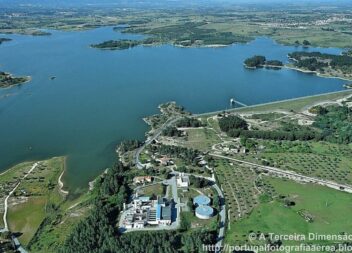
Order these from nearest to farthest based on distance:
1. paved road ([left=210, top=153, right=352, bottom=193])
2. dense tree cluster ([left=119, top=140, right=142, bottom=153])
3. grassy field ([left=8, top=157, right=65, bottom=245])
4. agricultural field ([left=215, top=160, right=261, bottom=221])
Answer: grassy field ([left=8, top=157, right=65, bottom=245])
agricultural field ([left=215, top=160, right=261, bottom=221])
paved road ([left=210, top=153, right=352, bottom=193])
dense tree cluster ([left=119, top=140, right=142, bottom=153])

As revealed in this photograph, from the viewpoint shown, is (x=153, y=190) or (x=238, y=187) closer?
(x=153, y=190)

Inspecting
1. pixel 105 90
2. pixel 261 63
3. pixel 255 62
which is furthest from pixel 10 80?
pixel 261 63

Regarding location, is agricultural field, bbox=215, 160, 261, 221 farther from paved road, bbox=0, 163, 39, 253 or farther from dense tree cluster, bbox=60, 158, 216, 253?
paved road, bbox=0, 163, 39, 253

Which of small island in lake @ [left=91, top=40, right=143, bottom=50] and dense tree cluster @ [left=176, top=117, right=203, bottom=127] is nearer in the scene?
dense tree cluster @ [left=176, top=117, right=203, bottom=127]

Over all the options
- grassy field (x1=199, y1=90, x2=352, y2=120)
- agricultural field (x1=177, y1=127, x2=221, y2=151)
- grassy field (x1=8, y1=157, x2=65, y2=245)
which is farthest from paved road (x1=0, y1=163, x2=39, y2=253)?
grassy field (x1=199, y1=90, x2=352, y2=120)

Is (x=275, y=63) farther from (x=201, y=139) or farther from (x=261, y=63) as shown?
(x=201, y=139)

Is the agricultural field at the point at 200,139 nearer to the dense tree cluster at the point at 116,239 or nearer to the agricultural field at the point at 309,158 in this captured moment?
the agricultural field at the point at 309,158
